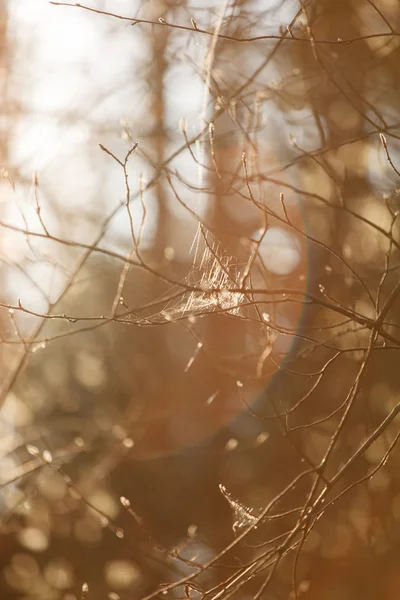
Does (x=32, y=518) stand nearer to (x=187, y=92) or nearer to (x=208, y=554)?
(x=208, y=554)

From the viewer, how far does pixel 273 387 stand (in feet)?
14.8

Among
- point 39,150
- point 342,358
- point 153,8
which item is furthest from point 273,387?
point 153,8

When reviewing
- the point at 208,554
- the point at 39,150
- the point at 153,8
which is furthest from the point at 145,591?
the point at 153,8

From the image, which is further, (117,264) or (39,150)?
(117,264)

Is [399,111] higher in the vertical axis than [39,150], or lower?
lower

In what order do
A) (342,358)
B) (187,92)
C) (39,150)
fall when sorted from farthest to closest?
(342,358)
(39,150)
(187,92)

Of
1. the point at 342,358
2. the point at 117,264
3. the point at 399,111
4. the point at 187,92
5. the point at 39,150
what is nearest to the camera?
the point at 399,111

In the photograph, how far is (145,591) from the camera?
14.8 feet

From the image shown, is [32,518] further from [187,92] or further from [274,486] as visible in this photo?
[187,92]

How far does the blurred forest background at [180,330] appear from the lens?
3.46 m

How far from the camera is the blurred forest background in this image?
3.46 m

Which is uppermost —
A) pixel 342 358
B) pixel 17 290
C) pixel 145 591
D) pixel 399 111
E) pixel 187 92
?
pixel 187 92

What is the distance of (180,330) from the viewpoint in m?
5.42

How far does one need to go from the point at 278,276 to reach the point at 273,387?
137 centimetres
